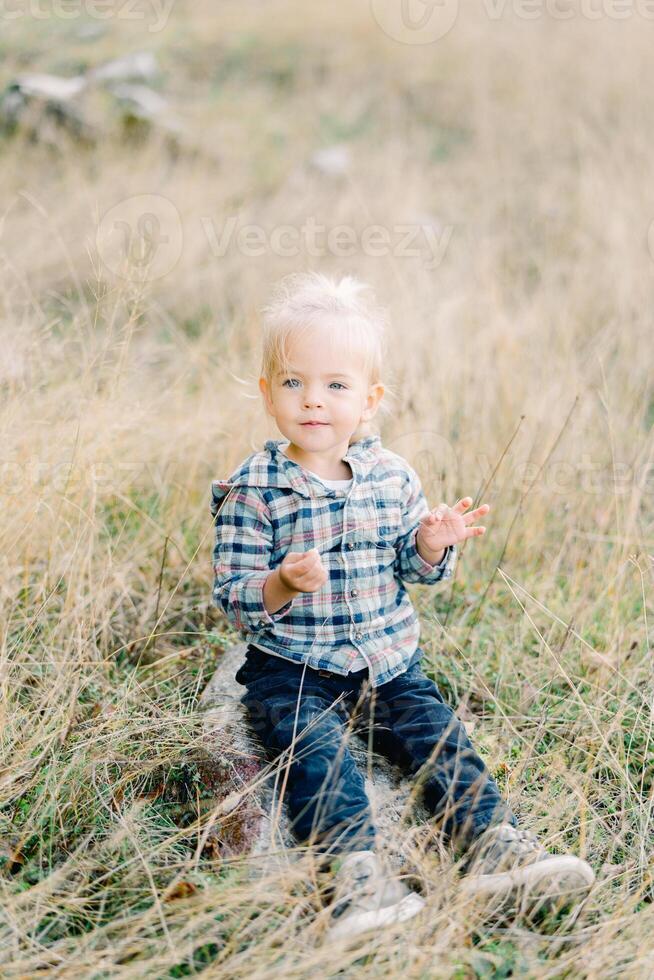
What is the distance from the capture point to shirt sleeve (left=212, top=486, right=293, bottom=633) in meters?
2.00

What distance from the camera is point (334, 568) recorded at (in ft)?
6.96

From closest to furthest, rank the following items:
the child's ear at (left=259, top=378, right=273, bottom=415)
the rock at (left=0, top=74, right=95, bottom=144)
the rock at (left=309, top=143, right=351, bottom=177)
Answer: the child's ear at (left=259, top=378, right=273, bottom=415) < the rock at (left=0, top=74, right=95, bottom=144) < the rock at (left=309, top=143, right=351, bottom=177)

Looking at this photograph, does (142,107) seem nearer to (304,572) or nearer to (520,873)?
(304,572)

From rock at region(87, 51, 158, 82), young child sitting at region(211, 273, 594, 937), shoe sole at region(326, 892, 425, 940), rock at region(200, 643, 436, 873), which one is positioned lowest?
shoe sole at region(326, 892, 425, 940)

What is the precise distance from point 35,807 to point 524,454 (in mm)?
2206

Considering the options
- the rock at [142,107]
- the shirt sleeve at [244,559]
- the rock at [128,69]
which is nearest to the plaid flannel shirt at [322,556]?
the shirt sleeve at [244,559]

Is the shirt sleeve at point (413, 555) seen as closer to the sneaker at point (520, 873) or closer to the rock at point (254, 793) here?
the rock at point (254, 793)

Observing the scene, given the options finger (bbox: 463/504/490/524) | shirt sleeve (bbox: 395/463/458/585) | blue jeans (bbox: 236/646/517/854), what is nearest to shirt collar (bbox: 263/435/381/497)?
shirt sleeve (bbox: 395/463/458/585)

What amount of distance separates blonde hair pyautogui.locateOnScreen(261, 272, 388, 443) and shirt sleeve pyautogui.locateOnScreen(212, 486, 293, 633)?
0.32m

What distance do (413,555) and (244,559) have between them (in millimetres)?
449

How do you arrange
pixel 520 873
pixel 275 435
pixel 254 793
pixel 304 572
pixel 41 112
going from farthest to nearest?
pixel 41 112 → pixel 275 435 → pixel 254 793 → pixel 304 572 → pixel 520 873

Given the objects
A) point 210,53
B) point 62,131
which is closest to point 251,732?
point 62,131

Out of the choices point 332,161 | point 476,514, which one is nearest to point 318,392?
point 476,514

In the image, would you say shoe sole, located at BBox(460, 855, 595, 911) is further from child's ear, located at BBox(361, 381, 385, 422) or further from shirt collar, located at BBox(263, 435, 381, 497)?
child's ear, located at BBox(361, 381, 385, 422)
